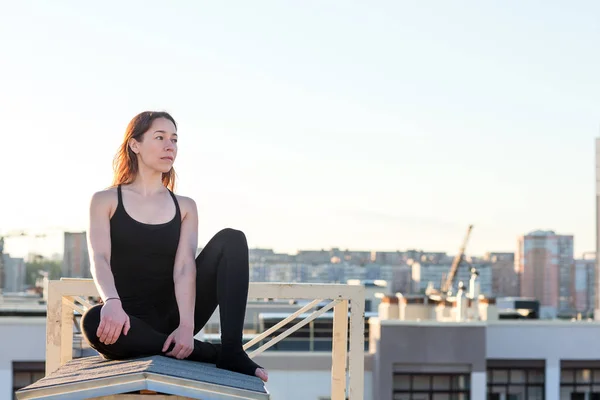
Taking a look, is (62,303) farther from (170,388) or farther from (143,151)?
(170,388)

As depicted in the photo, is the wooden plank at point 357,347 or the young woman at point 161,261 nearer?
the young woman at point 161,261

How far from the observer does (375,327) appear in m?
29.6

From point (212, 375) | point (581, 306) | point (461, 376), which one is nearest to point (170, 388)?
point (212, 375)

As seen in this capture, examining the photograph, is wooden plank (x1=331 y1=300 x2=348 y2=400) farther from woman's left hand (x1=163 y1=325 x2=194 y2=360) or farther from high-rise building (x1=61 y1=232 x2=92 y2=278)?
high-rise building (x1=61 y1=232 x2=92 y2=278)

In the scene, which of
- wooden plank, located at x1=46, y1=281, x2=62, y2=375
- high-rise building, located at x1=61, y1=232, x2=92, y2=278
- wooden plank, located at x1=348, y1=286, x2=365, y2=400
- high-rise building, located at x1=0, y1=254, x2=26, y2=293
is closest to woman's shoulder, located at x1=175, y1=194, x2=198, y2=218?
wooden plank, located at x1=46, y1=281, x2=62, y2=375

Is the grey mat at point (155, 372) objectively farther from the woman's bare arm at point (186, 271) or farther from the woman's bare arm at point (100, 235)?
the woman's bare arm at point (100, 235)

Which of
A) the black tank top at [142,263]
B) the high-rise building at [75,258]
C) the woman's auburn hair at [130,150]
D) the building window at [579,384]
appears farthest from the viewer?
the high-rise building at [75,258]

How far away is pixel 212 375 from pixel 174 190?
1.13 meters

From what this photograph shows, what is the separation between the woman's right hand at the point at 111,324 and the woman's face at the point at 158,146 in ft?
2.28

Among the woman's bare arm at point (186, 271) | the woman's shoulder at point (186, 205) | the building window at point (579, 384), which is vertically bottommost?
the building window at point (579, 384)

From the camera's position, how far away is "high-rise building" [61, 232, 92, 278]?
8912cm

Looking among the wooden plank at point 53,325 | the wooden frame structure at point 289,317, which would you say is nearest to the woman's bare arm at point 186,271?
the wooden frame structure at point 289,317

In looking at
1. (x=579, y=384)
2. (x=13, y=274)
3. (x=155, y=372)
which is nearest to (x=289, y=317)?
(x=155, y=372)

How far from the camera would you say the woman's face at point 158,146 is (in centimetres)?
505
